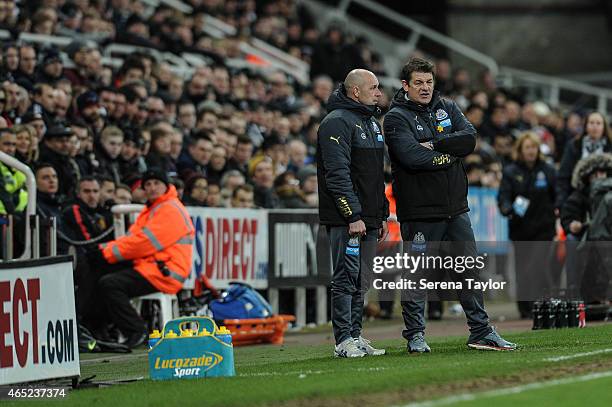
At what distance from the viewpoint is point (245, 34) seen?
27.1 m

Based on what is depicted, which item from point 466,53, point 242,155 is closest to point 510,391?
point 242,155

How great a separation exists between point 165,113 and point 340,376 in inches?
397

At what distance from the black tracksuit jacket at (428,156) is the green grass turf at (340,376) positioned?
1230 mm

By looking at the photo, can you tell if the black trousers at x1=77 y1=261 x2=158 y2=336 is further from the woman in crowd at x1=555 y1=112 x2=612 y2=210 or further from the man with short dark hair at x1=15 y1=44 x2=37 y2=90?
the woman in crowd at x1=555 y1=112 x2=612 y2=210

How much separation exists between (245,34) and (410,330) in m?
15.9

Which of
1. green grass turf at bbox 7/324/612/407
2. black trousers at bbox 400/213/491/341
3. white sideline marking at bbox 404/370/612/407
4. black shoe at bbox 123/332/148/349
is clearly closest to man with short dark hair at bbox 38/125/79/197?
black shoe at bbox 123/332/148/349

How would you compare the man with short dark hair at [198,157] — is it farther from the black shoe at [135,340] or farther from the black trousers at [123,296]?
the black shoe at [135,340]

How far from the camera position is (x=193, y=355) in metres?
10.7

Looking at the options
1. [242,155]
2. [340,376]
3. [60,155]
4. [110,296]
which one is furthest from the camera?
[242,155]

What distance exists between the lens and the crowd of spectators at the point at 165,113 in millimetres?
16219

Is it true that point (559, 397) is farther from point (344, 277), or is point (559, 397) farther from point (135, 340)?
point (135, 340)

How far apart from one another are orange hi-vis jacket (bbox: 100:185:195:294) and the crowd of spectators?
2.43ft

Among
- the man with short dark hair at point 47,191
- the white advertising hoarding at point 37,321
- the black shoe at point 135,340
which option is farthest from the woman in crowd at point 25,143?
the white advertising hoarding at point 37,321

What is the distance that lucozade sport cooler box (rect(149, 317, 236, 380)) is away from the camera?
1065 centimetres
